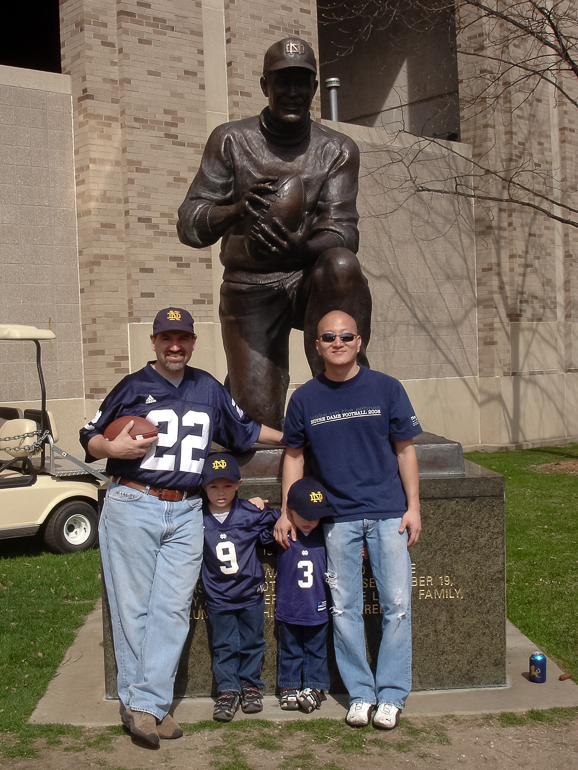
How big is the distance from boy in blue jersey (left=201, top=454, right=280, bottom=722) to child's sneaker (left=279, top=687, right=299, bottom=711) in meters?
0.11

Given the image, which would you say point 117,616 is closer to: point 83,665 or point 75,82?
point 83,665

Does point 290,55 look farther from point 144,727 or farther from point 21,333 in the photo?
point 21,333

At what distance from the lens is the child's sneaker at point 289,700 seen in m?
3.97

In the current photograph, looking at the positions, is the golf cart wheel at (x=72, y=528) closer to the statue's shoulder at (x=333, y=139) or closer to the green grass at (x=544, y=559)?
the green grass at (x=544, y=559)

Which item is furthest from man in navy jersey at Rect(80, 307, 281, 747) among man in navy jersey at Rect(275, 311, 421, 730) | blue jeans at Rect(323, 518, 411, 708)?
blue jeans at Rect(323, 518, 411, 708)

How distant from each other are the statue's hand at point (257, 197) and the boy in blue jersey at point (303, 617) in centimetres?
134

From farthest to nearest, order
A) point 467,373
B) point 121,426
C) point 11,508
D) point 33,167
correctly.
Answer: point 467,373 < point 33,167 < point 11,508 < point 121,426

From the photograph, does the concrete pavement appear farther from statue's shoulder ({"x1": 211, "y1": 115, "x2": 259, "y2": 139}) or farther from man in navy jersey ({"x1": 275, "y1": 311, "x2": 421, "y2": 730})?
statue's shoulder ({"x1": 211, "y1": 115, "x2": 259, "y2": 139})

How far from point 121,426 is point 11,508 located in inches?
185

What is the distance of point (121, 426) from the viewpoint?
3539 millimetres

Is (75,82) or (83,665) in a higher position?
(75,82)

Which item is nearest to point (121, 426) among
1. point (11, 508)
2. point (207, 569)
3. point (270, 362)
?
point (207, 569)

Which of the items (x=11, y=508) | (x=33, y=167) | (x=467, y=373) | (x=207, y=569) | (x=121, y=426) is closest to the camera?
(x=121, y=426)

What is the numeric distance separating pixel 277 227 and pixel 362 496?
4.56 feet
